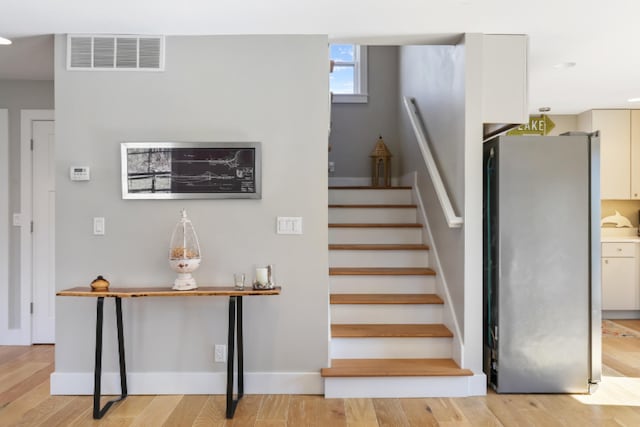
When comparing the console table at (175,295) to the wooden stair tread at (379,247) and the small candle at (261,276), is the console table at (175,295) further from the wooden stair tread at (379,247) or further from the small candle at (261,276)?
the wooden stair tread at (379,247)

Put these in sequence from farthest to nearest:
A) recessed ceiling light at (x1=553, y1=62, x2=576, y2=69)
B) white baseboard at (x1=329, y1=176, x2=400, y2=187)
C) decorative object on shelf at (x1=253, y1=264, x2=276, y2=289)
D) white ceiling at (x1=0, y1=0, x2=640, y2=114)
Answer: white baseboard at (x1=329, y1=176, x2=400, y2=187), recessed ceiling light at (x1=553, y1=62, x2=576, y2=69), decorative object on shelf at (x1=253, y1=264, x2=276, y2=289), white ceiling at (x1=0, y1=0, x2=640, y2=114)

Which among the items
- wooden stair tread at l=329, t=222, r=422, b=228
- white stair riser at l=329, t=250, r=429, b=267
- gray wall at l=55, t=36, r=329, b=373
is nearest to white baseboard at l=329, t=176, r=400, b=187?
wooden stair tread at l=329, t=222, r=422, b=228

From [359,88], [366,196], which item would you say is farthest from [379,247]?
[359,88]

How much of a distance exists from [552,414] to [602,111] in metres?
3.88

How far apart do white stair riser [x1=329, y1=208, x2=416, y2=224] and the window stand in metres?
1.89

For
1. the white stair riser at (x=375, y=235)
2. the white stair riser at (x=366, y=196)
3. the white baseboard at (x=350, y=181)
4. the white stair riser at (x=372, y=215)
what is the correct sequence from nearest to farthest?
the white stair riser at (x=375, y=235) → the white stair riser at (x=372, y=215) → the white stair riser at (x=366, y=196) → the white baseboard at (x=350, y=181)

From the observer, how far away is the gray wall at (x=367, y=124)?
20.2 ft

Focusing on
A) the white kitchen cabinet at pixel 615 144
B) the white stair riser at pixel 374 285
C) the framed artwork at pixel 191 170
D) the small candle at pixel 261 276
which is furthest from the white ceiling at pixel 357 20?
the white kitchen cabinet at pixel 615 144

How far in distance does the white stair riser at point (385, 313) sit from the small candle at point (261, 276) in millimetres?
821

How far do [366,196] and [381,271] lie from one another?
4.02ft

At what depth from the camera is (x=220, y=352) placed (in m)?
3.37

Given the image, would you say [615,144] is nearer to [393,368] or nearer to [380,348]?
[380,348]

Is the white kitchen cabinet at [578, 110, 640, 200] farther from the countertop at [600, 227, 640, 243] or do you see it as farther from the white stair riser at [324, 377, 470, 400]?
the white stair riser at [324, 377, 470, 400]

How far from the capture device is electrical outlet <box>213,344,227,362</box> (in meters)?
3.36
